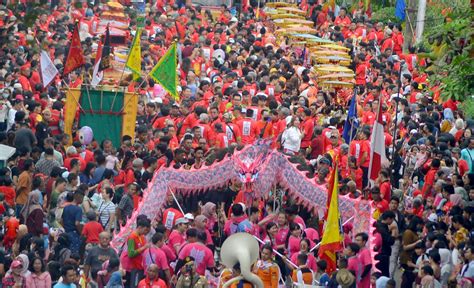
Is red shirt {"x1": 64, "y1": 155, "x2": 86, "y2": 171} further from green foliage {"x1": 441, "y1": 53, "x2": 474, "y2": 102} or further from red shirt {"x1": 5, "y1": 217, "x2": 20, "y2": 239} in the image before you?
green foliage {"x1": 441, "y1": 53, "x2": 474, "y2": 102}

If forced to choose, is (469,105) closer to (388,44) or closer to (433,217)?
(433,217)

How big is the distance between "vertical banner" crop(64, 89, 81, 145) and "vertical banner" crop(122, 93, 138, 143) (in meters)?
0.85

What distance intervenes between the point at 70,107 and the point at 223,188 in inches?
235

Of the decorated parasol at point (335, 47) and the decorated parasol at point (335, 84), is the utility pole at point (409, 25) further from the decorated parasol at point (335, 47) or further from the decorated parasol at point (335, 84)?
the decorated parasol at point (335, 84)

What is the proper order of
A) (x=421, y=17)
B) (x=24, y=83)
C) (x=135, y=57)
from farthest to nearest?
(x=421, y=17)
(x=24, y=83)
(x=135, y=57)

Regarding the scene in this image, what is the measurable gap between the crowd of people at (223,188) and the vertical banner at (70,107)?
0.51 feet

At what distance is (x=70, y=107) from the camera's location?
2912 cm

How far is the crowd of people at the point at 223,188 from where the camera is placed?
810 inches

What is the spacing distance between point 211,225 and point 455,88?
4.01 m

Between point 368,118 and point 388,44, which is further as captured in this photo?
point 388,44

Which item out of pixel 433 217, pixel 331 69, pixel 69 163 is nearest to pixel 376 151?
pixel 433 217

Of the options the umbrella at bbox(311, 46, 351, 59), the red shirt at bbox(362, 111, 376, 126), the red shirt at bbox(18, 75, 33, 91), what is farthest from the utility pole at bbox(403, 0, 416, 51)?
the red shirt at bbox(18, 75, 33, 91)

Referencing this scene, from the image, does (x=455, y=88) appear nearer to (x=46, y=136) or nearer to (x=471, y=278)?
(x=471, y=278)

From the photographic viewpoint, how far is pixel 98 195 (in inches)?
911
